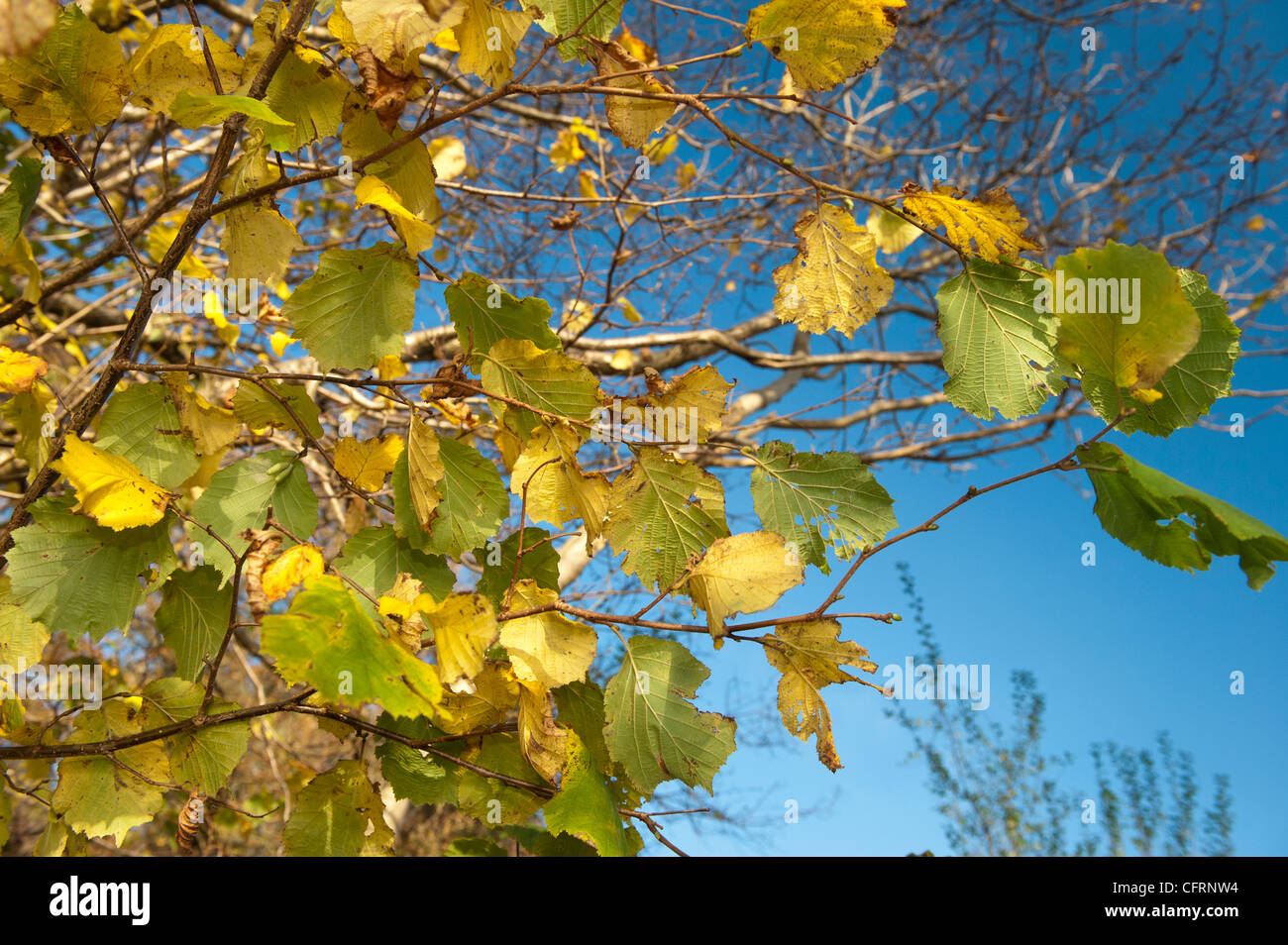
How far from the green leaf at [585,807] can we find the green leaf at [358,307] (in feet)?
1.49

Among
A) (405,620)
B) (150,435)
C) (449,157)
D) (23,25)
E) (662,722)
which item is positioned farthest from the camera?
(449,157)

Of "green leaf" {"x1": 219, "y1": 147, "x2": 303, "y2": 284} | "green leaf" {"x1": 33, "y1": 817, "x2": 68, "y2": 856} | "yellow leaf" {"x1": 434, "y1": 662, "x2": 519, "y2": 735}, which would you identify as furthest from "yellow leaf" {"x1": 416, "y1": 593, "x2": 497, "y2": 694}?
"green leaf" {"x1": 33, "y1": 817, "x2": 68, "y2": 856}

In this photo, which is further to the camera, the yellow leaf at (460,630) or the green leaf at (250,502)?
the green leaf at (250,502)

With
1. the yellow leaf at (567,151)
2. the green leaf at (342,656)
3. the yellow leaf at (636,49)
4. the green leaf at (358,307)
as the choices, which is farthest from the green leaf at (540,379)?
the yellow leaf at (567,151)

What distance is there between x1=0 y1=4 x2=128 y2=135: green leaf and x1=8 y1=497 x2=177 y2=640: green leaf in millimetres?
403

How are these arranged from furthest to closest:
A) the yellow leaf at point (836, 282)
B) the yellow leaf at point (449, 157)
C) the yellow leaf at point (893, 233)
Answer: the yellow leaf at point (449, 157) < the yellow leaf at point (893, 233) < the yellow leaf at point (836, 282)

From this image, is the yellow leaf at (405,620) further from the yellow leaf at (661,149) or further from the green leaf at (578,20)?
the yellow leaf at (661,149)

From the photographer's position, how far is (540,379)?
867 millimetres

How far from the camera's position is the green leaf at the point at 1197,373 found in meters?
0.76

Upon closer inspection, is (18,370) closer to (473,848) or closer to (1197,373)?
(473,848)

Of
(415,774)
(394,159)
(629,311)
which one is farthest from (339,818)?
(629,311)

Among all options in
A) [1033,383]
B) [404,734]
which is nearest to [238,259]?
[404,734]

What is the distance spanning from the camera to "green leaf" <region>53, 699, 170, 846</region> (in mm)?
898

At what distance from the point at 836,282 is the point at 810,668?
0.39 meters
